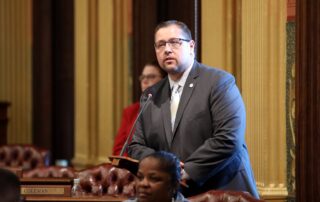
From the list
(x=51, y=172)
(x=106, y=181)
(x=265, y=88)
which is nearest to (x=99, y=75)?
(x=51, y=172)

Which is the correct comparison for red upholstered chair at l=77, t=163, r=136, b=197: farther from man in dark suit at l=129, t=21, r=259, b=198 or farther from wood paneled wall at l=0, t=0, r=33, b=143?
wood paneled wall at l=0, t=0, r=33, b=143

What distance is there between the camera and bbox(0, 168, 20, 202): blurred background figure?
289 centimetres

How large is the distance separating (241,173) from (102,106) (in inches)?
202

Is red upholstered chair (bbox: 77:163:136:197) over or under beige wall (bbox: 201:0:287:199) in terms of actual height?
under

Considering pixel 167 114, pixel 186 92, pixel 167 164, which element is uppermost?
pixel 186 92

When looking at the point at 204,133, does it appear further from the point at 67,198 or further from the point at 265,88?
the point at 265,88

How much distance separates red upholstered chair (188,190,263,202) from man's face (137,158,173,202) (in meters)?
0.45

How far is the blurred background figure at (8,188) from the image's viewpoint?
9.50 ft

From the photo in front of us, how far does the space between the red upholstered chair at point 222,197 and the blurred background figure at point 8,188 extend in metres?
1.59

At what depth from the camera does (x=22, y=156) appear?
7945mm

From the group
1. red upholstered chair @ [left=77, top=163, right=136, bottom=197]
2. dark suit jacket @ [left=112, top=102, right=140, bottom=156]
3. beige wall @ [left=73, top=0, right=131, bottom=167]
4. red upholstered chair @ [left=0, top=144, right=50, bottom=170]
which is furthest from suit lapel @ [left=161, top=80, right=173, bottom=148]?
beige wall @ [left=73, top=0, right=131, bottom=167]

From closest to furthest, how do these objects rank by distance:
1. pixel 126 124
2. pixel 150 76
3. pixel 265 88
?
pixel 265 88 < pixel 150 76 < pixel 126 124

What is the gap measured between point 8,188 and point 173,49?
1.97 meters

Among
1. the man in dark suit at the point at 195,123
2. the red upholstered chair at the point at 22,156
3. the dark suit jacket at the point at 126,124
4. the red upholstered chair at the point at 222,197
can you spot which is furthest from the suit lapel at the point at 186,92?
the red upholstered chair at the point at 22,156
